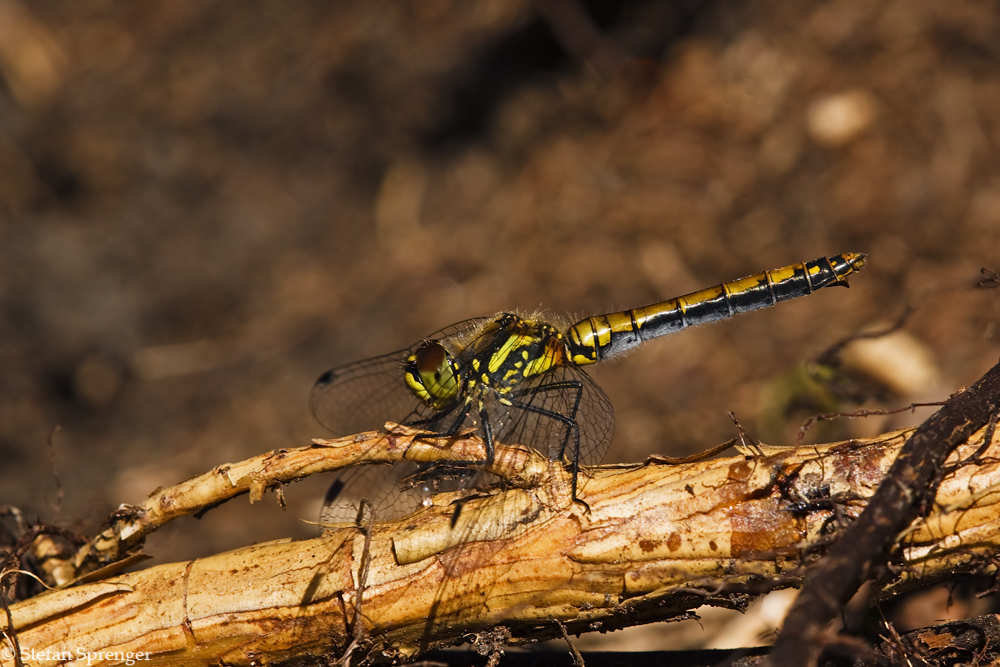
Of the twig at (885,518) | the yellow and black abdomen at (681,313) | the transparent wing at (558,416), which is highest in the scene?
the yellow and black abdomen at (681,313)

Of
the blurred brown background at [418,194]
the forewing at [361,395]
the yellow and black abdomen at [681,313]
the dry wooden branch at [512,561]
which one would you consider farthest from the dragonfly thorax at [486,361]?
the blurred brown background at [418,194]

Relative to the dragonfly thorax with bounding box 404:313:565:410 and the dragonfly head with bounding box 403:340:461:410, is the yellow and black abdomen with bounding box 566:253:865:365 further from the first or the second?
the dragonfly head with bounding box 403:340:461:410

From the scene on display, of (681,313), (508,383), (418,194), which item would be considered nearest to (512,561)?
(508,383)

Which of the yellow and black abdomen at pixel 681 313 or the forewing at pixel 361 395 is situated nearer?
the yellow and black abdomen at pixel 681 313

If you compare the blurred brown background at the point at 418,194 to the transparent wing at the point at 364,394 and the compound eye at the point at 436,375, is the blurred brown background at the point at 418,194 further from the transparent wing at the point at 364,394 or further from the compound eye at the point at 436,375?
the compound eye at the point at 436,375

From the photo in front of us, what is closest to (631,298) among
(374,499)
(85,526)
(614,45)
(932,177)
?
(932,177)

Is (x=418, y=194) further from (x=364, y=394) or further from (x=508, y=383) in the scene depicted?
(x=508, y=383)

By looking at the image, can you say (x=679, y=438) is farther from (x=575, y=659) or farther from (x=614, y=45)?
(x=614, y=45)
